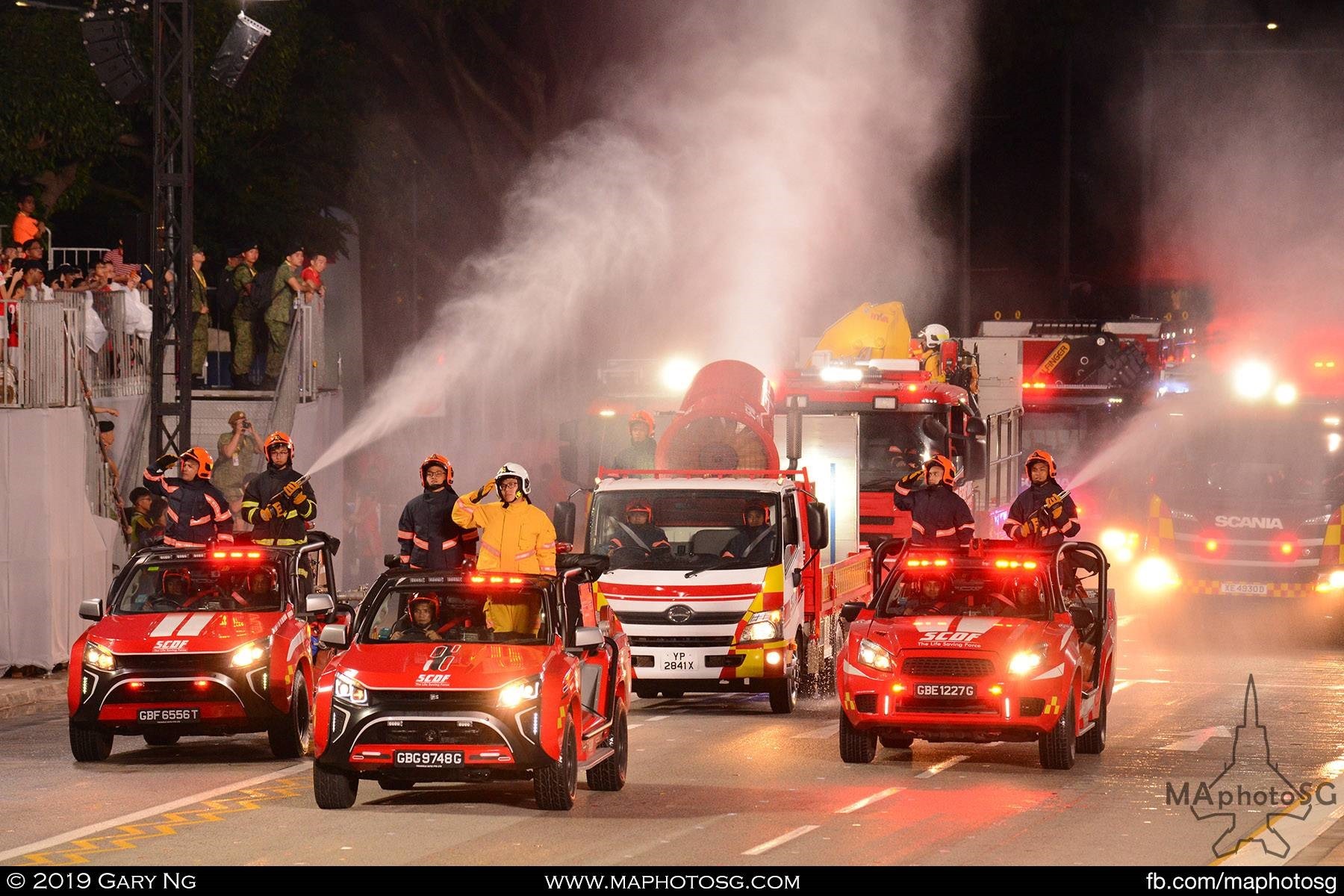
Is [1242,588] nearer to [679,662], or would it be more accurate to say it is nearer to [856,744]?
[679,662]

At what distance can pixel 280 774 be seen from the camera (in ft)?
49.3

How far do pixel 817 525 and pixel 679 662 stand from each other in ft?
5.75

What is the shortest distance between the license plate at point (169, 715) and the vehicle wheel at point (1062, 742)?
5.74m

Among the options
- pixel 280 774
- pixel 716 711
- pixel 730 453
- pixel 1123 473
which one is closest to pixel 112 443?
pixel 730 453

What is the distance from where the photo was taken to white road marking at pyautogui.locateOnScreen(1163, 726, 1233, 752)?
650 inches

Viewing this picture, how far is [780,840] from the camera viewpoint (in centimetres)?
1209

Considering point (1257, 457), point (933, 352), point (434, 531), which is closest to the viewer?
point (434, 531)

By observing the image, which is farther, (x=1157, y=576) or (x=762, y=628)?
(x=1157, y=576)

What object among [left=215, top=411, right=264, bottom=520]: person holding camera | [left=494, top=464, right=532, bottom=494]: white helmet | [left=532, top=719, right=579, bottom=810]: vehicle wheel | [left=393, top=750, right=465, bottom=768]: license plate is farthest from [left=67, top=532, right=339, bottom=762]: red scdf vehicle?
[left=215, top=411, right=264, bottom=520]: person holding camera

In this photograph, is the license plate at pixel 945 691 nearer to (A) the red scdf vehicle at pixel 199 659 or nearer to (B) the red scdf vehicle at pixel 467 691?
(B) the red scdf vehicle at pixel 467 691

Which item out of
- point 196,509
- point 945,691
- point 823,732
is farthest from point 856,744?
point 196,509

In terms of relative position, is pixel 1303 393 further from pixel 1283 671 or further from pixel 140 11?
pixel 140 11

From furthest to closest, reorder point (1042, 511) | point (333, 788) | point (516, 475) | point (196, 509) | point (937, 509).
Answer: point (937, 509) → point (1042, 511) → point (196, 509) → point (516, 475) → point (333, 788)

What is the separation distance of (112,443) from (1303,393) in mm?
13841
